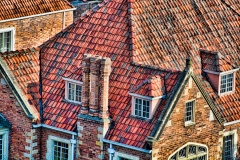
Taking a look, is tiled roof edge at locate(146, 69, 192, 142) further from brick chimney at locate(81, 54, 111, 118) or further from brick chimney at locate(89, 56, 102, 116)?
brick chimney at locate(89, 56, 102, 116)

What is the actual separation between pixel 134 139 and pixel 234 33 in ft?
47.4

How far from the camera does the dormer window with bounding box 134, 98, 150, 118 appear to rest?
3583 inches

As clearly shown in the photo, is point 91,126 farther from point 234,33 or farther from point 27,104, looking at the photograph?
point 234,33

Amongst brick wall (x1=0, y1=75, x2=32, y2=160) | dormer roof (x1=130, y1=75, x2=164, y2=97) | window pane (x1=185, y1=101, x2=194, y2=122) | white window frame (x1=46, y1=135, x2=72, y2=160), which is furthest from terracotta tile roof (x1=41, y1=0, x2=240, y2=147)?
window pane (x1=185, y1=101, x2=194, y2=122)

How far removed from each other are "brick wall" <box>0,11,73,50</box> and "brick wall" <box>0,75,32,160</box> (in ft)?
44.2

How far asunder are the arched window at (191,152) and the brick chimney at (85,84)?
6115 mm

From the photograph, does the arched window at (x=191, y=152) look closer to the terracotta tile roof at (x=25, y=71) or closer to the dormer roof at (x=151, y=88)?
the dormer roof at (x=151, y=88)

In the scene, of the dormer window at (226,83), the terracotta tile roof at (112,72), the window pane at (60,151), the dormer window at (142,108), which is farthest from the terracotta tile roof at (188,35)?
the window pane at (60,151)

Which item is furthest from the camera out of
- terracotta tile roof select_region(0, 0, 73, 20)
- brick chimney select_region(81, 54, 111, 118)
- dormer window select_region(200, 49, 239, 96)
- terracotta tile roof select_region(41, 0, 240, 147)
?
terracotta tile roof select_region(0, 0, 73, 20)

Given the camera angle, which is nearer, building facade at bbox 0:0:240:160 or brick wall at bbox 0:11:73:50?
building facade at bbox 0:0:240:160

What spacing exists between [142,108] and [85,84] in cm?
387

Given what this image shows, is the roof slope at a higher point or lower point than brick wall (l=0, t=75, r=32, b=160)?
higher

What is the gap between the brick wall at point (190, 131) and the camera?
90.8 meters

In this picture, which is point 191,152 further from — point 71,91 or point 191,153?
point 71,91
